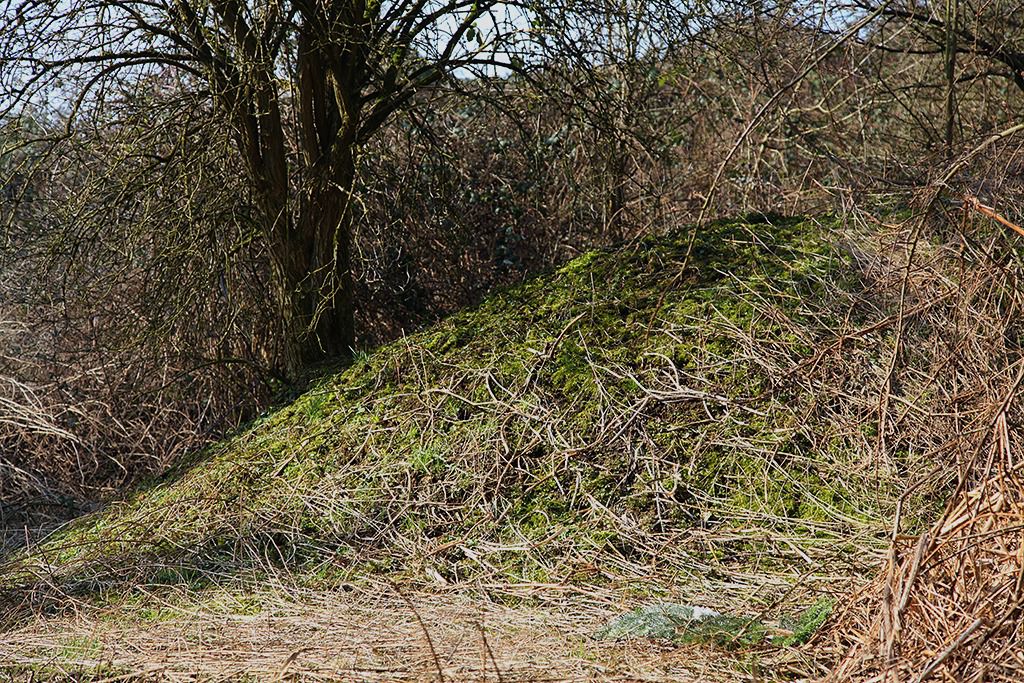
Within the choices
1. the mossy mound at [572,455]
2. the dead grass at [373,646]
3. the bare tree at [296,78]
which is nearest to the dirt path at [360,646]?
the dead grass at [373,646]

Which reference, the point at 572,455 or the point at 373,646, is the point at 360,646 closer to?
the point at 373,646

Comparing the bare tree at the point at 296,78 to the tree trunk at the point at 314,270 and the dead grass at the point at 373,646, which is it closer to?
the tree trunk at the point at 314,270

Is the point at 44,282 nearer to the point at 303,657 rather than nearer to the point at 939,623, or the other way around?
the point at 303,657

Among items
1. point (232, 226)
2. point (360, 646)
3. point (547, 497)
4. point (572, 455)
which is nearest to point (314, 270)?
point (232, 226)

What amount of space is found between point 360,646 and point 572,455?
6.02 feet

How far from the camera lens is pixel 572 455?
5375 mm

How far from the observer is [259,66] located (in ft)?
20.2

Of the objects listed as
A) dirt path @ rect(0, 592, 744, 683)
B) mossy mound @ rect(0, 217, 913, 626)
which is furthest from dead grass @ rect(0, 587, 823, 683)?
mossy mound @ rect(0, 217, 913, 626)

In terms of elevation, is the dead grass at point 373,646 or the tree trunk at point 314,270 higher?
the tree trunk at point 314,270

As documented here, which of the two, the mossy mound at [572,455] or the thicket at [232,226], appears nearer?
the mossy mound at [572,455]

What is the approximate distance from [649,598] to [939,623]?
148cm

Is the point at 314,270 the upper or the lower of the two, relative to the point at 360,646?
upper

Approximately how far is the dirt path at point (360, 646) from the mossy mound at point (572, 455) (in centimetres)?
41

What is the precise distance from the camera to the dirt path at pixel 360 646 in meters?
3.40
